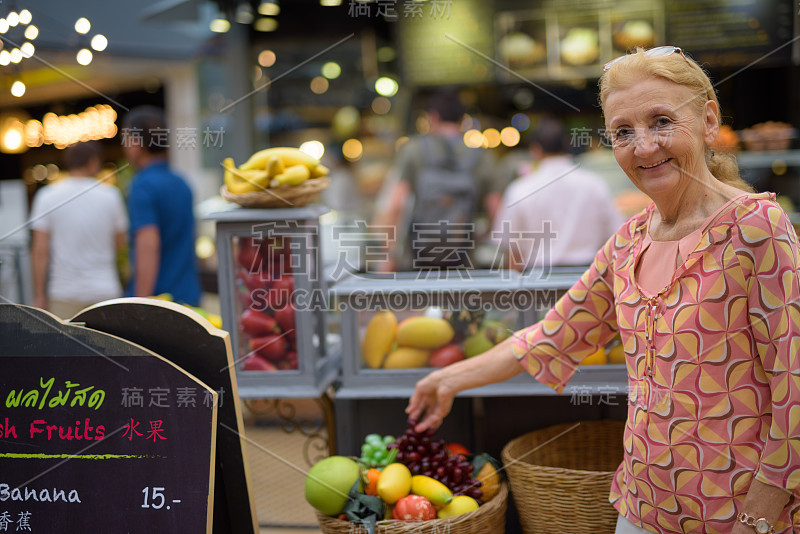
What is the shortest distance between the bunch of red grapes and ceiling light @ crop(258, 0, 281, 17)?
5416mm

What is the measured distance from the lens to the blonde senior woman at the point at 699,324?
126cm

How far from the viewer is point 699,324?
132 centimetres

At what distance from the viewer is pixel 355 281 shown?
2330 millimetres

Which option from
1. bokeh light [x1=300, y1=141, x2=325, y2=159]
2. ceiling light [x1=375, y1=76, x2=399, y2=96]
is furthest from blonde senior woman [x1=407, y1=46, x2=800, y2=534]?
ceiling light [x1=375, y1=76, x2=399, y2=96]

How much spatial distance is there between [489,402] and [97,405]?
1.23 meters

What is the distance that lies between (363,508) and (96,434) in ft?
2.24

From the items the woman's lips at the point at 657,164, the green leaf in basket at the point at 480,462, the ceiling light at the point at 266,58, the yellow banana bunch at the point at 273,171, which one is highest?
the ceiling light at the point at 266,58

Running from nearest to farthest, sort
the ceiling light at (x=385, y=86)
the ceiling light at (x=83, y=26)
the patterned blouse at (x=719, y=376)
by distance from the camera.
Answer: the patterned blouse at (x=719, y=376), the ceiling light at (x=83, y=26), the ceiling light at (x=385, y=86)

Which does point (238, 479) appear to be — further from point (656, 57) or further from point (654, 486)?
point (656, 57)

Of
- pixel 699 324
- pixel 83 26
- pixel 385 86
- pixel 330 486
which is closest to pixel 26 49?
pixel 83 26

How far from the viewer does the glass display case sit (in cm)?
224

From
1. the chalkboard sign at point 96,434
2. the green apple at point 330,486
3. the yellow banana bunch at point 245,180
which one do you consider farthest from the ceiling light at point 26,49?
the green apple at point 330,486

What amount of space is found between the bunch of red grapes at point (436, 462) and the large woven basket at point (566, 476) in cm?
13

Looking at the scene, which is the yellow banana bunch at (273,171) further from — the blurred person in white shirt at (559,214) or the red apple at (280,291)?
the blurred person in white shirt at (559,214)
